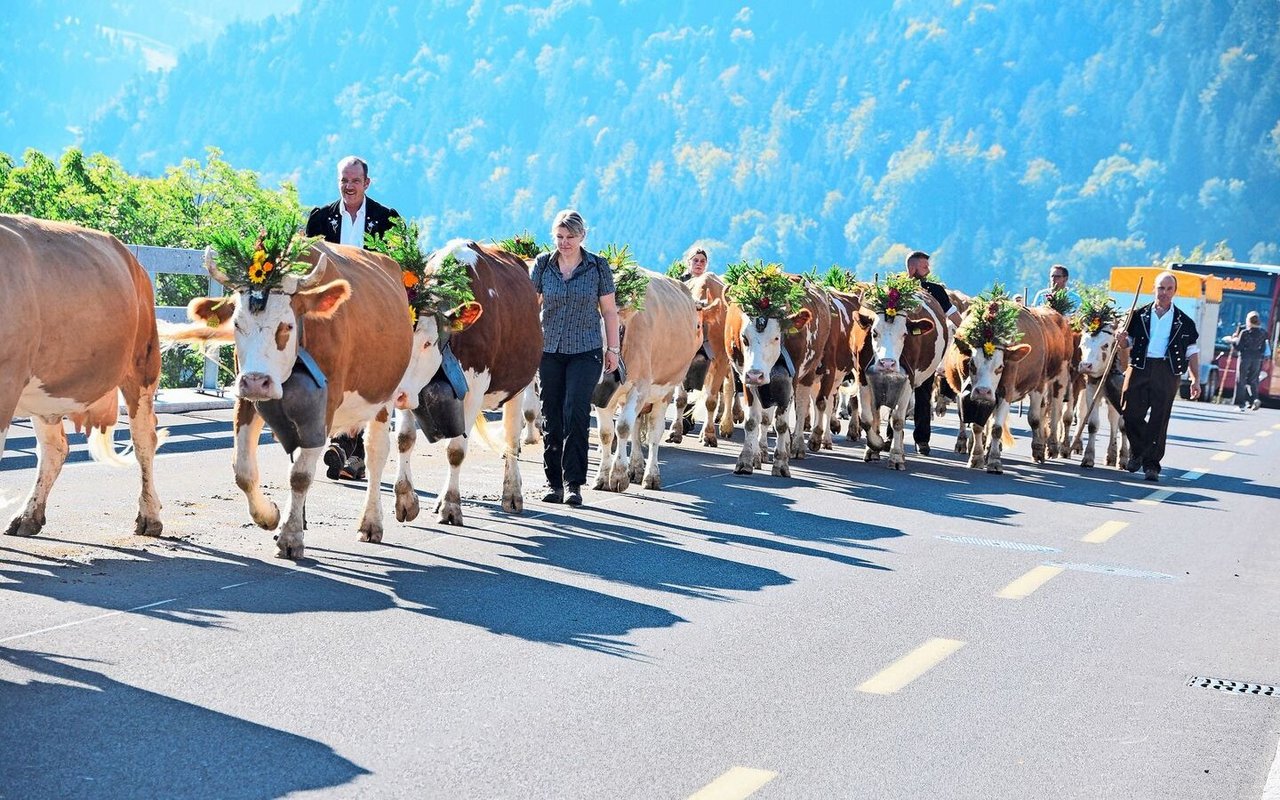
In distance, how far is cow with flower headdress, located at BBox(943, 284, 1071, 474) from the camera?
1867cm

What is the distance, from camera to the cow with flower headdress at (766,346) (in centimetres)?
1633

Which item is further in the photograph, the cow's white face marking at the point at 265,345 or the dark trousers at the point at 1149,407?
the dark trousers at the point at 1149,407

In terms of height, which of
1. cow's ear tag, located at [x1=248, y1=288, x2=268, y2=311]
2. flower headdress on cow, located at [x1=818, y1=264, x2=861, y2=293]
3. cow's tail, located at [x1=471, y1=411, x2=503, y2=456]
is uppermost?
flower headdress on cow, located at [x1=818, y1=264, x2=861, y2=293]

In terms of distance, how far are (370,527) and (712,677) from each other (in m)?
3.78

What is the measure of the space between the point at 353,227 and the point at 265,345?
314cm

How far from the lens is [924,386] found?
19.6 metres

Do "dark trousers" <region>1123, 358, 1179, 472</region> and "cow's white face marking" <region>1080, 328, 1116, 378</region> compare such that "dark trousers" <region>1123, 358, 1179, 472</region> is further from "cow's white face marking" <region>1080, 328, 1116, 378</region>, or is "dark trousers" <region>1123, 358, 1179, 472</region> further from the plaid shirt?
the plaid shirt

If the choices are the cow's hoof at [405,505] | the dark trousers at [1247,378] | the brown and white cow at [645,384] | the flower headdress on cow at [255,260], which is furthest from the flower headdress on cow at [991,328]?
the dark trousers at [1247,378]

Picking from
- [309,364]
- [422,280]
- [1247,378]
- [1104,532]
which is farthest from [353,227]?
[1247,378]

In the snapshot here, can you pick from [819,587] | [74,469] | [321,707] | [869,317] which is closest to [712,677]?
[321,707]

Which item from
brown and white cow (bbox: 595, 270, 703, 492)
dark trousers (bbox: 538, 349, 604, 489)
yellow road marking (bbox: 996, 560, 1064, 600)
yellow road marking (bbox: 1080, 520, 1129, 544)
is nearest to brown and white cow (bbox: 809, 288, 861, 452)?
brown and white cow (bbox: 595, 270, 703, 492)

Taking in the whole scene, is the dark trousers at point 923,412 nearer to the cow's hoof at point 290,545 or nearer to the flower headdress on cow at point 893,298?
the flower headdress on cow at point 893,298

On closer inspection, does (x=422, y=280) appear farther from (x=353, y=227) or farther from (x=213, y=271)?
Answer: (x=213, y=271)

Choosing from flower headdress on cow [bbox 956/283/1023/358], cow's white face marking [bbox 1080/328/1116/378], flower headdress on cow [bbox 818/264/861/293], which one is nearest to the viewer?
flower headdress on cow [bbox 956/283/1023/358]
